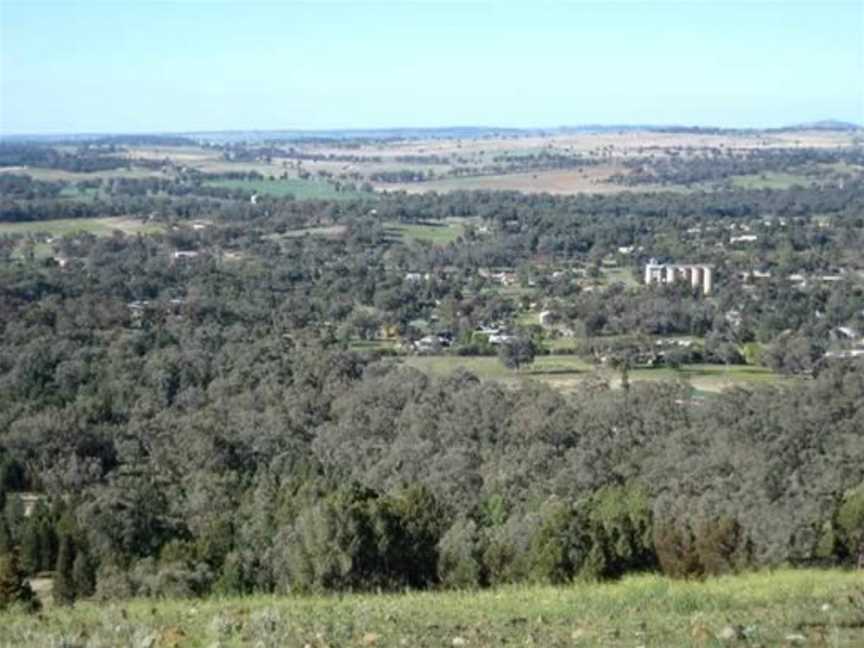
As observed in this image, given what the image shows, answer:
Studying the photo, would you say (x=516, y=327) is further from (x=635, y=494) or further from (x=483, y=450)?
(x=635, y=494)

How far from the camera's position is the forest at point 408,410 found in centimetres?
1473

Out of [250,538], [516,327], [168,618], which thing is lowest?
[516,327]

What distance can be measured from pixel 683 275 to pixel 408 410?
30552 millimetres

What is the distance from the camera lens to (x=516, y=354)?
40.9 meters

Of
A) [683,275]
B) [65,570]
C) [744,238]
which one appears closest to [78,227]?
[683,275]

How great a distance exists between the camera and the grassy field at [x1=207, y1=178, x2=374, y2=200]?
3694 inches

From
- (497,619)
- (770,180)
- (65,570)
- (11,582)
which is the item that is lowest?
(770,180)

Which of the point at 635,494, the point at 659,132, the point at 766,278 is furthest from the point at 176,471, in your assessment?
the point at 659,132

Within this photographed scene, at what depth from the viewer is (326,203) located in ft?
278

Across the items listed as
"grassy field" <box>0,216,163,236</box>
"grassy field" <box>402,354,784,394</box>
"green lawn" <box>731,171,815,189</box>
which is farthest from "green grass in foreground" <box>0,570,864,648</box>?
"green lawn" <box>731,171,815,189</box>

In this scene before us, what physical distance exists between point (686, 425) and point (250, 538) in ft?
44.8

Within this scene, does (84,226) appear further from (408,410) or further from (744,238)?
(408,410)

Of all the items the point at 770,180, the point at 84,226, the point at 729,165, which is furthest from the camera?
the point at 729,165

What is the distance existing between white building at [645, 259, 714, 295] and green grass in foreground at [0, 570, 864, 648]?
1924 inches
